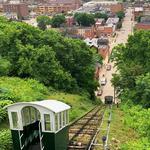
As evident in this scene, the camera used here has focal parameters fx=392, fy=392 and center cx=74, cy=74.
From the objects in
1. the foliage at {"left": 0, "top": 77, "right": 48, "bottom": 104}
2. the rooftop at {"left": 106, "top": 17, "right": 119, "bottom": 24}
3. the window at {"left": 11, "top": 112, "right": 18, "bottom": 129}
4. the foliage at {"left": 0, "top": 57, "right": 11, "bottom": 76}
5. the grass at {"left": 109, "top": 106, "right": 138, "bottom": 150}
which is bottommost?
the rooftop at {"left": 106, "top": 17, "right": 119, "bottom": 24}

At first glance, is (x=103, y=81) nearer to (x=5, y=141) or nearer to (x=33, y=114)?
(x=5, y=141)

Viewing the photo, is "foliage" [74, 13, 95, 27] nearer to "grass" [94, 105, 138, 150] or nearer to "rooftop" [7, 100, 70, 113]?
"grass" [94, 105, 138, 150]

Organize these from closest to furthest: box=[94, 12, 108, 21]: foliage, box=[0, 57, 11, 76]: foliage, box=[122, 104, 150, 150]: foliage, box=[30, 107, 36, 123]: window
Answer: box=[30, 107, 36, 123]: window < box=[122, 104, 150, 150]: foliage < box=[0, 57, 11, 76]: foliage < box=[94, 12, 108, 21]: foliage

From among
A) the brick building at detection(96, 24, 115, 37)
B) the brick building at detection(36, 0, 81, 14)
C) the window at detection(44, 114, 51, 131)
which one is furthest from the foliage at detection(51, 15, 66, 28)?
the window at detection(44, 114, 51, 131)

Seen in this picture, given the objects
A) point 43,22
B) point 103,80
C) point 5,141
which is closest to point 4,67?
point 5,141

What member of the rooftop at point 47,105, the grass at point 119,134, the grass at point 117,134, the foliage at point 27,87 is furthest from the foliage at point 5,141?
the foliage at point 27,87

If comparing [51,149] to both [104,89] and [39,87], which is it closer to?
[39,87]
